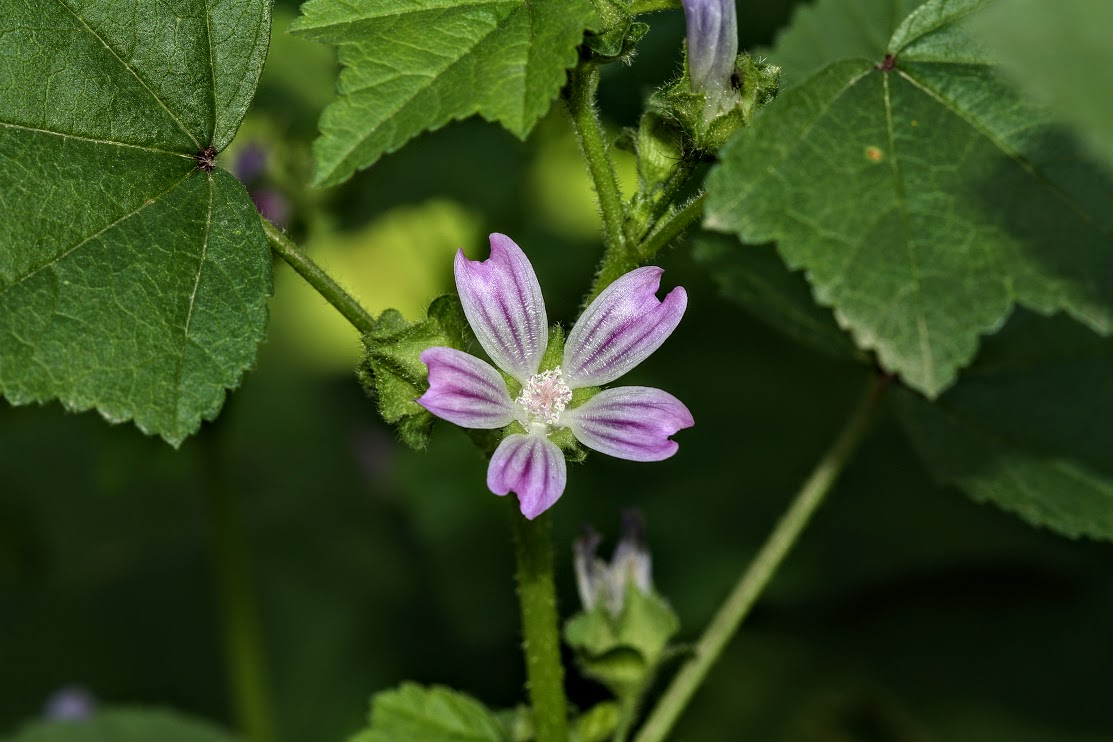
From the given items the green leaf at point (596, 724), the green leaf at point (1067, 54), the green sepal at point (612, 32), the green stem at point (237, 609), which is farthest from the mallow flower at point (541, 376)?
the green stem at point (237, 609)

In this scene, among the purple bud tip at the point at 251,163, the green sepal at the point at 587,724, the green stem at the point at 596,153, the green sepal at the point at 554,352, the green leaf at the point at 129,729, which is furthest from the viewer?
the purple bud tip at the point at 251,163

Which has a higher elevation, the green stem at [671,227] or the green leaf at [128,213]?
the green stem at [671,227]

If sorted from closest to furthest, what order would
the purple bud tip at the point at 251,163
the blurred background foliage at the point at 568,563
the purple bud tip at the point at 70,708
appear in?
the purple bud tip at the point at 70,708
the purple bud tip at the point at 251,163
the blurred background foliage at the point at 568,563

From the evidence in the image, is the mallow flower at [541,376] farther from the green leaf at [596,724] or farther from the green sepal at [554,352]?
the green leaf at [596,724]

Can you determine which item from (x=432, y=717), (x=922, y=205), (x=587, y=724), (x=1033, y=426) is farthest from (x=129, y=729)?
(x=922, y=205)

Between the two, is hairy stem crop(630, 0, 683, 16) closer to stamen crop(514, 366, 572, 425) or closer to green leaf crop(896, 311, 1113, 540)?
stamen crop(514, 366, 572, 425)

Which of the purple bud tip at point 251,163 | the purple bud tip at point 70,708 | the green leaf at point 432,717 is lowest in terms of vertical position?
the purple bud tip at point 70,708

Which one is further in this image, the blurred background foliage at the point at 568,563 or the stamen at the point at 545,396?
the blurred background foliage at the point at 568,563
